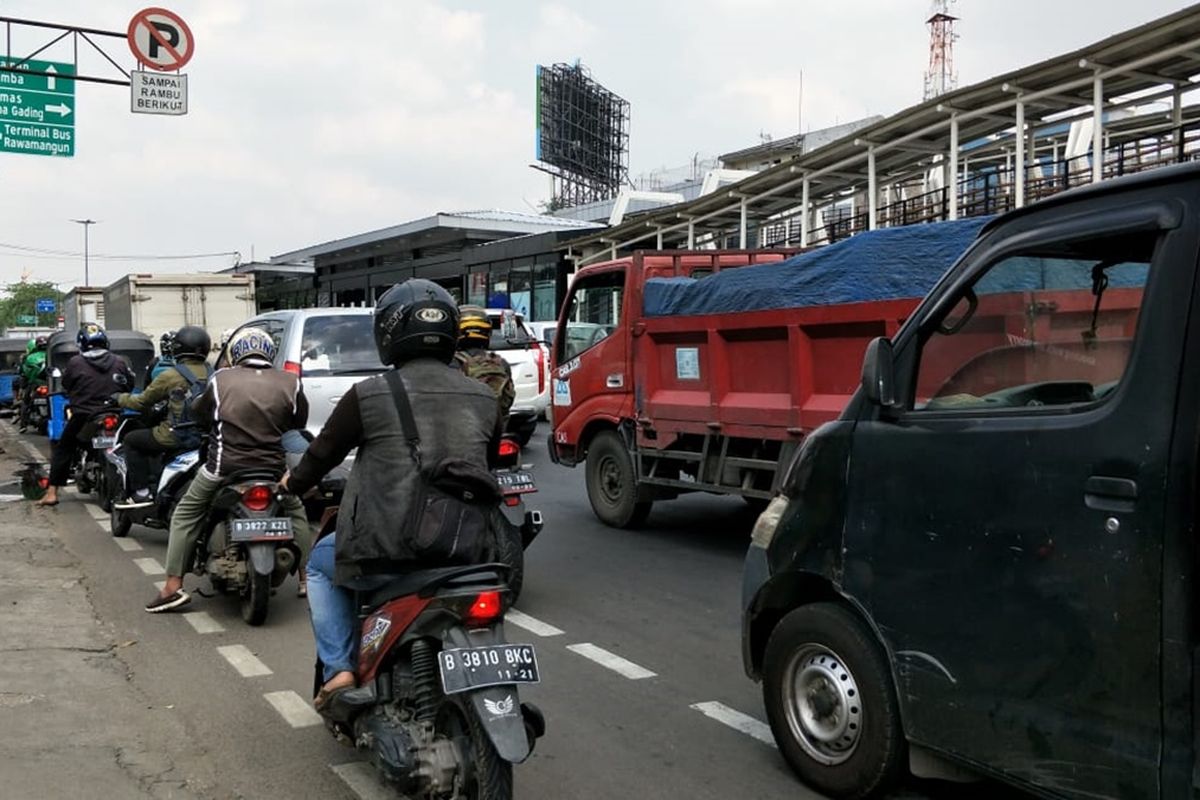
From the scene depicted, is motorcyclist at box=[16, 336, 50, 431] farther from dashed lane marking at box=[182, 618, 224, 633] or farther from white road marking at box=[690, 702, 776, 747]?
white road marking at box=[690, 702, 776, 747]

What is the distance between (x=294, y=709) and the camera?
15.9 ft

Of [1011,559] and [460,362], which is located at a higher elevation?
[460,362]

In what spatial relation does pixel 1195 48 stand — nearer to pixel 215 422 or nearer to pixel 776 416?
pixel 776 416

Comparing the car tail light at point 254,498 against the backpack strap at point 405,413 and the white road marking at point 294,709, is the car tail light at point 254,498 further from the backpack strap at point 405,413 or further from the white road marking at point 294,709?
the backpack strap at point 405,413

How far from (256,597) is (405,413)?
321cm

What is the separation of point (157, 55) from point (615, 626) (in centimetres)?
1317

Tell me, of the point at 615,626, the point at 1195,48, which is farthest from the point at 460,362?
the point at 1195,48

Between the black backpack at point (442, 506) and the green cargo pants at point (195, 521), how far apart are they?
125 inches

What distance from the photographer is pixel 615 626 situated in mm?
6367

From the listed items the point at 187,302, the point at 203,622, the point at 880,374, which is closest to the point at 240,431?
the point at 203,622

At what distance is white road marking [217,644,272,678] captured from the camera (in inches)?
213

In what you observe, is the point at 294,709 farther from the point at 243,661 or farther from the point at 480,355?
the point at 480,355

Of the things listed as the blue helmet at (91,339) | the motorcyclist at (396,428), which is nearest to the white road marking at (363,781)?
the motorcyclist at (396,428)

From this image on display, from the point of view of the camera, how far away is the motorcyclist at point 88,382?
10461 millimetres
